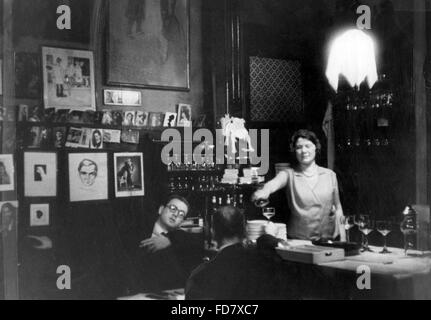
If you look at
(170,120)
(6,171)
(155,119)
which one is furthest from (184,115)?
(6,171)

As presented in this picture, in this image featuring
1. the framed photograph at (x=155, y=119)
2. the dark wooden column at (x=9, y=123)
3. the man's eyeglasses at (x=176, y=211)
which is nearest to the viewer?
the dark wooden column at (x=9, y=123)

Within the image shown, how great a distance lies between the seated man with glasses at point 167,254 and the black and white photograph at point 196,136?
0.04 feet

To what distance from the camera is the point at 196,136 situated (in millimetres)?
3693

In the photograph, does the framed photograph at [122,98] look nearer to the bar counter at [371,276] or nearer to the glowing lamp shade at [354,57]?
the glowing lamp shade at [354,57]

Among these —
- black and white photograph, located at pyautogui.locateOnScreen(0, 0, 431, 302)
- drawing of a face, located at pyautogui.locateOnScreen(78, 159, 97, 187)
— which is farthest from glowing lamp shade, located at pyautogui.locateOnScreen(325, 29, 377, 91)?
drawing of a face, located at pyautogui.locateOnScreen(78, 159, 97, 187)

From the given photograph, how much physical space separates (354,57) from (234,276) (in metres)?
1.82

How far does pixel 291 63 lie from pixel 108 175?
1648 mm

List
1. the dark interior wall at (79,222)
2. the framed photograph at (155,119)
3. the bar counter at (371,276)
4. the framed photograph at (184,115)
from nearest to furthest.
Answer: the bar counter at (371,276) < the dark interior wall at (79,222) < the framed photograph at (155,119) < the framed photograph at (184,115)

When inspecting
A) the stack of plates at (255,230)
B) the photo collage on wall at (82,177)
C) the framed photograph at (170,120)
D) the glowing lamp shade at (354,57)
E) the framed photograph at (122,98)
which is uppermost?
the glowing lamp shade at (354,57)

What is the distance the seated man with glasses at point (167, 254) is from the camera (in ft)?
9.80

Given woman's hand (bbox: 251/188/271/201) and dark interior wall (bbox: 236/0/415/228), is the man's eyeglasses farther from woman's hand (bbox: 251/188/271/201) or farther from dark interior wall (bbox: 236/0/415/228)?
dark interior wall (bbox: 236/0/415/228)

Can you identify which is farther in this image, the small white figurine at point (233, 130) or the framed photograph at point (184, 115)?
the framed photograph at point (184, 115)

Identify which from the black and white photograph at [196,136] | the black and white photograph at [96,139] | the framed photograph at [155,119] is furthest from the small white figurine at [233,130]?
the black and white photograph at [96,139]

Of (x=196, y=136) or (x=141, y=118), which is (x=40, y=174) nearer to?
(x=141, y=118)
